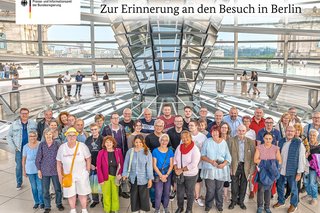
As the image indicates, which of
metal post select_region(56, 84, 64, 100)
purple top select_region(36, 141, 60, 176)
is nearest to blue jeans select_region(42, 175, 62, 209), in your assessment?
purple top select_region(36, 141, 60, 176)

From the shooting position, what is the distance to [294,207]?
4.87m

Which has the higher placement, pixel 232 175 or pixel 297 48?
pixel 297 48

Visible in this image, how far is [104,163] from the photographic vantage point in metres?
4.61

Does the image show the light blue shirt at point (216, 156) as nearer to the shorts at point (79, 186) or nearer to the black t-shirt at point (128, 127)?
the black t-shirt at point (128, 127)

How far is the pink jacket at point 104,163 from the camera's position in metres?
4.61

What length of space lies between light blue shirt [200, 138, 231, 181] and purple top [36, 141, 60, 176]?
2061mm

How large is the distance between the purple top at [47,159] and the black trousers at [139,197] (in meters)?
1.13

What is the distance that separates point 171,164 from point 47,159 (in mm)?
1707

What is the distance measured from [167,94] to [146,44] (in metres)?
1.54

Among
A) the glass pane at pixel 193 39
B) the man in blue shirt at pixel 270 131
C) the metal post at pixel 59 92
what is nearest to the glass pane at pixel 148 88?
the glass pane at pixel 193 39

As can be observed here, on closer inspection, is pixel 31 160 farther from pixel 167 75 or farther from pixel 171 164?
pixel 167 75

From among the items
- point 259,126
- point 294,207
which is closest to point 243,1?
point 259,126

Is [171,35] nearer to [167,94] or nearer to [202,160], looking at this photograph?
[167,94]

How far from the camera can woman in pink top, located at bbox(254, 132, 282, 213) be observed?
15.3 feet
